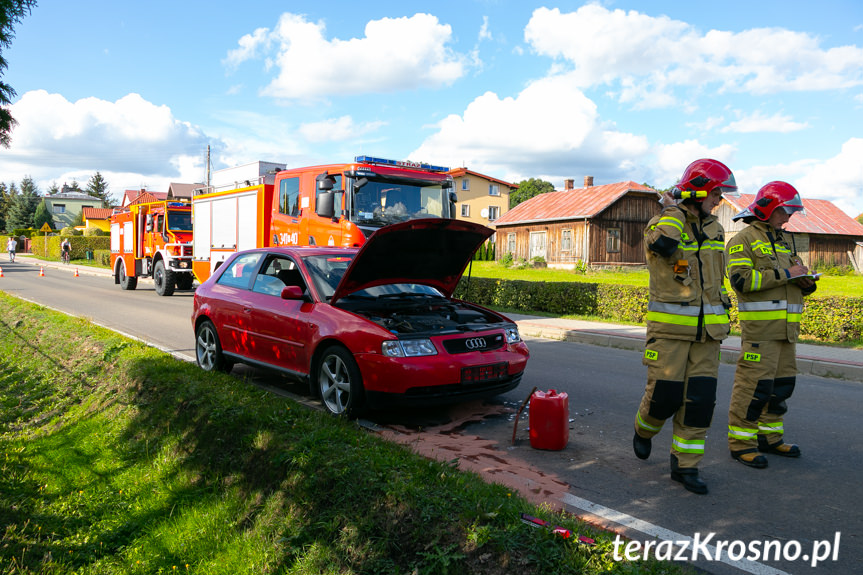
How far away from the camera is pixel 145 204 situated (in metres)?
21.3

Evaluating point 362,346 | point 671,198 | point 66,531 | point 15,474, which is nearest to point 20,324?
point 15,474

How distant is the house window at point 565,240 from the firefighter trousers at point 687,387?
3498cm

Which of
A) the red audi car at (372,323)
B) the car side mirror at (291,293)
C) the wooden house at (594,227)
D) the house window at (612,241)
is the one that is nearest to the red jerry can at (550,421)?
the red audi car at (372,323)

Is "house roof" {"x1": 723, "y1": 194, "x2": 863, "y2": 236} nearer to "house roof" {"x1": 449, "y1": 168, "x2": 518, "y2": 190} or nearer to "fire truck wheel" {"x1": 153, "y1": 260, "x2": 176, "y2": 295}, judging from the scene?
"house roof" {"x1": 449, "y1": 168, "x2": 518, "y2": 190}

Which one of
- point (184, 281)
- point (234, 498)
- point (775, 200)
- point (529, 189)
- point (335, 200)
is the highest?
point (529, 189)

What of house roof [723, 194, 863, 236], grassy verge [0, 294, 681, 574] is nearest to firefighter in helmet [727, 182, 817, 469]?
grassy verge [0, 294, 681, 574]

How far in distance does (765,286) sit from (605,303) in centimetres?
986

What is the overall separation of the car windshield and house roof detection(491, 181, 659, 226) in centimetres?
3080

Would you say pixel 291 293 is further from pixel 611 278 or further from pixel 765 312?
pixel 611 278

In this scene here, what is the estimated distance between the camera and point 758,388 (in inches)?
189

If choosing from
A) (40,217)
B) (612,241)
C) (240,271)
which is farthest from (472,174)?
(40,217)

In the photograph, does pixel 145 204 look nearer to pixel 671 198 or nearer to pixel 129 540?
pixel 129 540

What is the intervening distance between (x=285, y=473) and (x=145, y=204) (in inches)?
766

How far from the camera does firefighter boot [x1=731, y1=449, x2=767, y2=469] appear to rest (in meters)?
4.72
